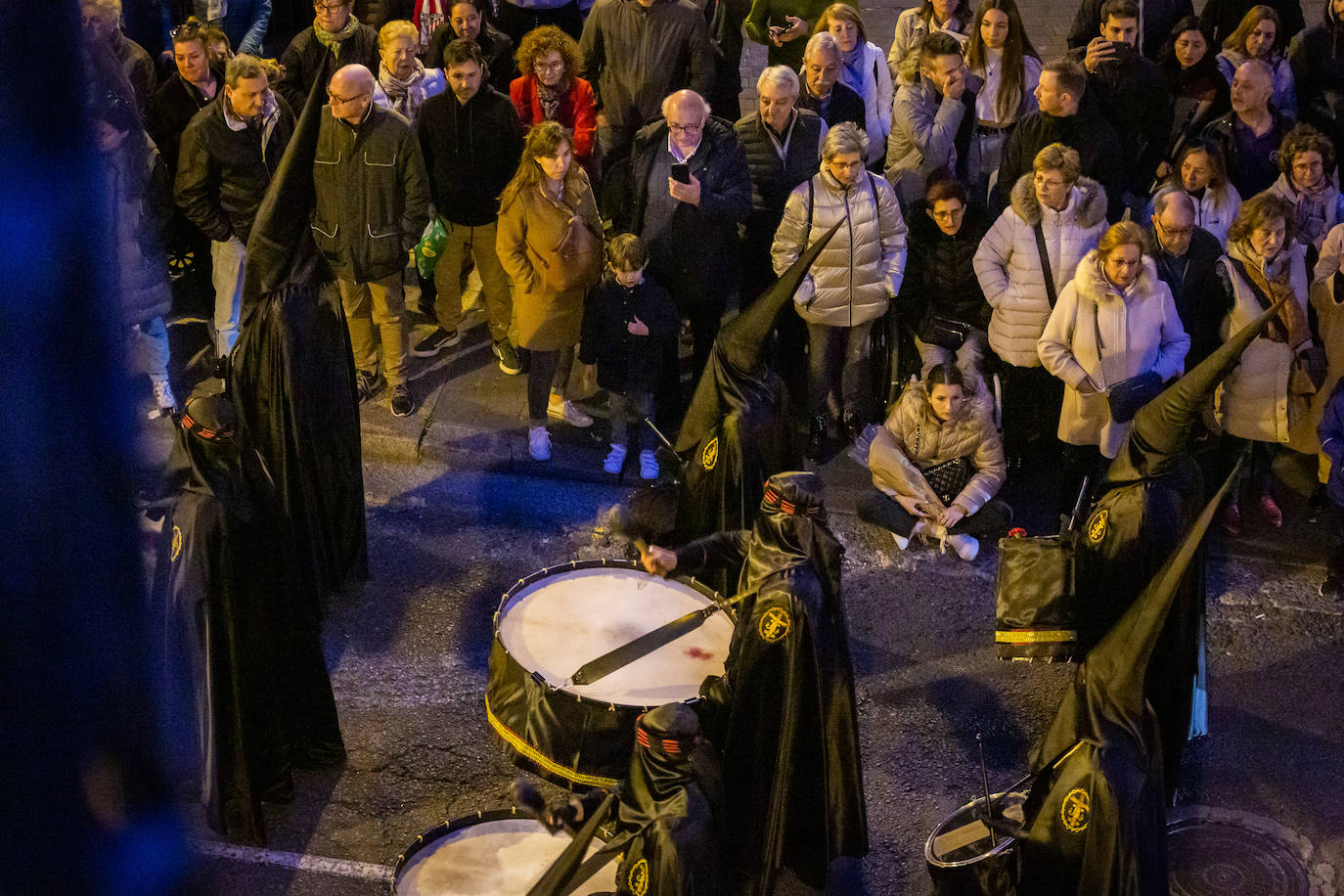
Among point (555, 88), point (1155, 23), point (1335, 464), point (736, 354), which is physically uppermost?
point (1155, 23)

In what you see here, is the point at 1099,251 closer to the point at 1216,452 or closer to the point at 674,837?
the point at 1216,452

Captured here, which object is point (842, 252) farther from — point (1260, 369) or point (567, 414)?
point (1260, 369)

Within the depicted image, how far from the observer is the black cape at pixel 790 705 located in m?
5.93

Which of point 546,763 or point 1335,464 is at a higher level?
point 1335,464

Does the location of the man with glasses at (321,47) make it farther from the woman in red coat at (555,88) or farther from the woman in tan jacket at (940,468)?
the woman in tan jacket at (940,468)

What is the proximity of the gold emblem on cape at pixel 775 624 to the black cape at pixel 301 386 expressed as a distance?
2.67 m

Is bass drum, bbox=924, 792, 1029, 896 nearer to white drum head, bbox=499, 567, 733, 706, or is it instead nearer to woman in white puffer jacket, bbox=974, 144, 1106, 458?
white drum head, bbox=499, 567, 733, 706

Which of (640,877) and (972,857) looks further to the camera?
(972,857)

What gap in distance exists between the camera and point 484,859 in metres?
5.53

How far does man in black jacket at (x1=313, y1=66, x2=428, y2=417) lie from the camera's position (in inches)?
352

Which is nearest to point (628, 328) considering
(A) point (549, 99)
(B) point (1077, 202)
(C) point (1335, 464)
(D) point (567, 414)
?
(D) point (567, 414)

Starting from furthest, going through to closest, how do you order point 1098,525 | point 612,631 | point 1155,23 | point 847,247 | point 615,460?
point 1155,23, point 615,460, point 847,247, point 1098,525, point 612,631

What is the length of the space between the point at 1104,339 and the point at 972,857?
3.68 meters

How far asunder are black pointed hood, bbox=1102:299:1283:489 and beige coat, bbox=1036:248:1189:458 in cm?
144
